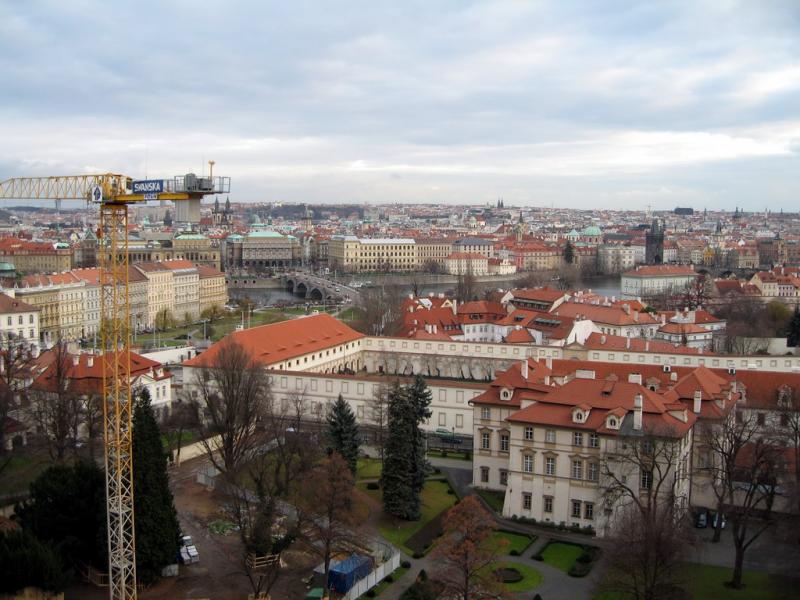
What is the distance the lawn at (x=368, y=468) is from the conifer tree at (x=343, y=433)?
1.91 meters

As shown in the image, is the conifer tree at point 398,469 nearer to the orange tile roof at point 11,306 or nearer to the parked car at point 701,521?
the parked car at point 701,521

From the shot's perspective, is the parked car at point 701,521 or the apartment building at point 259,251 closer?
the parked car at point 701,521

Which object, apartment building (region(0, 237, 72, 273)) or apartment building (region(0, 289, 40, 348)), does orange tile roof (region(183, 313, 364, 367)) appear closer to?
apartment building (region(0, 289, 40, 348))

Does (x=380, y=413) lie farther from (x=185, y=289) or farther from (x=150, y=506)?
(x=185, y=289)

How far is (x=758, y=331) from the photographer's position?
2478 inches

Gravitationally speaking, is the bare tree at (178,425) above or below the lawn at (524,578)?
above

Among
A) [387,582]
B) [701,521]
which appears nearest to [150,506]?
[387,582]

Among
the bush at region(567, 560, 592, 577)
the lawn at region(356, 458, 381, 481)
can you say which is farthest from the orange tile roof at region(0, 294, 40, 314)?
the bush at region(567, 560, 592, 577)

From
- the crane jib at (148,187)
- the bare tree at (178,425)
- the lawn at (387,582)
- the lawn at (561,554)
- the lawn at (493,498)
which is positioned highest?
the crane jib at (148,187)

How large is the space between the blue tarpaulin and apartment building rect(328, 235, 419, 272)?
5258 inches

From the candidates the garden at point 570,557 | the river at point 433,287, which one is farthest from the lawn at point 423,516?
the river at point 433,287

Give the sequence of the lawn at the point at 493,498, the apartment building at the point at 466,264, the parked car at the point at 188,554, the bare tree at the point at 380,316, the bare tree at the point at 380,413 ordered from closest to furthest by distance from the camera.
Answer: the parked car at the point at 188,554
the lawn at the point at 493,498
the bare tree at the point at 380,413
the bare tree at the point at 380,316
the apartment building at the point at 466,264

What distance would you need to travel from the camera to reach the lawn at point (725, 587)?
22.7 metres

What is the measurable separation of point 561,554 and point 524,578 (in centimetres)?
228
